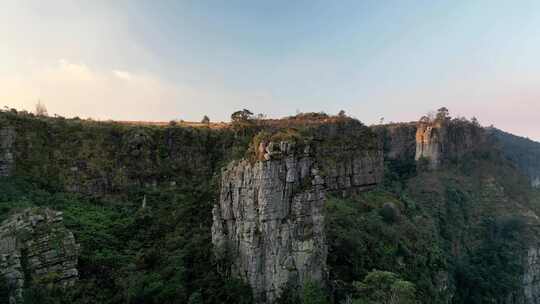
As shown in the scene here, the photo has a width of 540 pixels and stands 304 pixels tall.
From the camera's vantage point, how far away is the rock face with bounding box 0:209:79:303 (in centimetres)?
1772

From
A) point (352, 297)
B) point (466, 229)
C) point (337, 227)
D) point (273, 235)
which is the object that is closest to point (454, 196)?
point (466, 229)

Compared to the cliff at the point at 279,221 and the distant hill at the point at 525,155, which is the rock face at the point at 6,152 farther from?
the distant hill at the point at 525,155

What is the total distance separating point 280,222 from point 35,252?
14.2m

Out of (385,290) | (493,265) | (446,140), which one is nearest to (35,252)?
(385,290)

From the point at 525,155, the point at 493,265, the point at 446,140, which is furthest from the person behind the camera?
the point at 525,155

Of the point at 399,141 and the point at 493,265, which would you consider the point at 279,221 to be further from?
the point at 399,141

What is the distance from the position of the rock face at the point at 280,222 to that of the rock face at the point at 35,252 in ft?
33.2

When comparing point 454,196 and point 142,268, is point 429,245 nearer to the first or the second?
point 454,196

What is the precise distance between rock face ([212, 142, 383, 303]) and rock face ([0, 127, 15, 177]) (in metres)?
21.6

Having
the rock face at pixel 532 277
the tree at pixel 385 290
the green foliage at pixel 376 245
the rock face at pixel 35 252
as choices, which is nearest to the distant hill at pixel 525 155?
the rock face at pixel 532 277

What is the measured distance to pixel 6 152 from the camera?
1113 inches

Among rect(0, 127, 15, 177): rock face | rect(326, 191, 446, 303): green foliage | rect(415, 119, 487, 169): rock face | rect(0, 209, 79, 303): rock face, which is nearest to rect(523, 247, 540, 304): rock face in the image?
rect(326, 191, 446, 303): green foliage

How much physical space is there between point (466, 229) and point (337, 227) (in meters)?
30.0

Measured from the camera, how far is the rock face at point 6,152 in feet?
91.8
